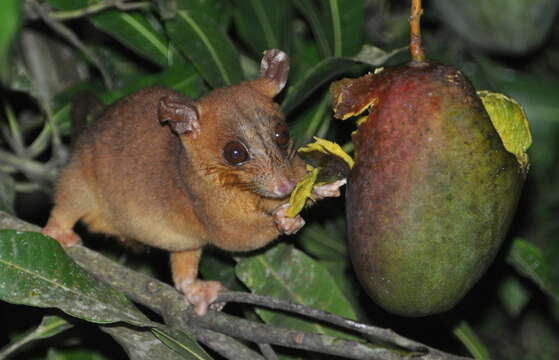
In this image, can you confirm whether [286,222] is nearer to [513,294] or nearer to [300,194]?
[300,194]

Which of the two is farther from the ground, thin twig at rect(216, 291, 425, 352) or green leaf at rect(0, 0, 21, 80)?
green leaf at rect(0, 0, 21, 80)

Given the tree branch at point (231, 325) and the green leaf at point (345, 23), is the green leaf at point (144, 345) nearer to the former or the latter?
the tree branch at point (231, 325)

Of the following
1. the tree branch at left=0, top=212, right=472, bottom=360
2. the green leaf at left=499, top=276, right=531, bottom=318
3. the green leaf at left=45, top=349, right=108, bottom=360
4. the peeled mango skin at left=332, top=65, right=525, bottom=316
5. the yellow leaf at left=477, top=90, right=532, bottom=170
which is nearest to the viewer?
the peeled mango skin at left=332, top=65, right=525, bottom=316

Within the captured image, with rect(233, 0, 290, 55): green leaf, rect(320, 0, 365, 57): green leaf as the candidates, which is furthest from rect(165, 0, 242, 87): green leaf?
rect(320, 0, 365, 57): green leaf

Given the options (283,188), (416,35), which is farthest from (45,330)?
(416,35)

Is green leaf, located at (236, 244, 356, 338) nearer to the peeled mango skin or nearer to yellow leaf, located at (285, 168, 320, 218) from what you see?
yellow leaf, located at (285, 168, 320, 218)

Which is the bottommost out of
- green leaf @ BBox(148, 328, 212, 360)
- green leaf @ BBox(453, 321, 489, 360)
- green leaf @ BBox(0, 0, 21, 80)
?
green leaf @ BBox(453, 321, 489, 360)
